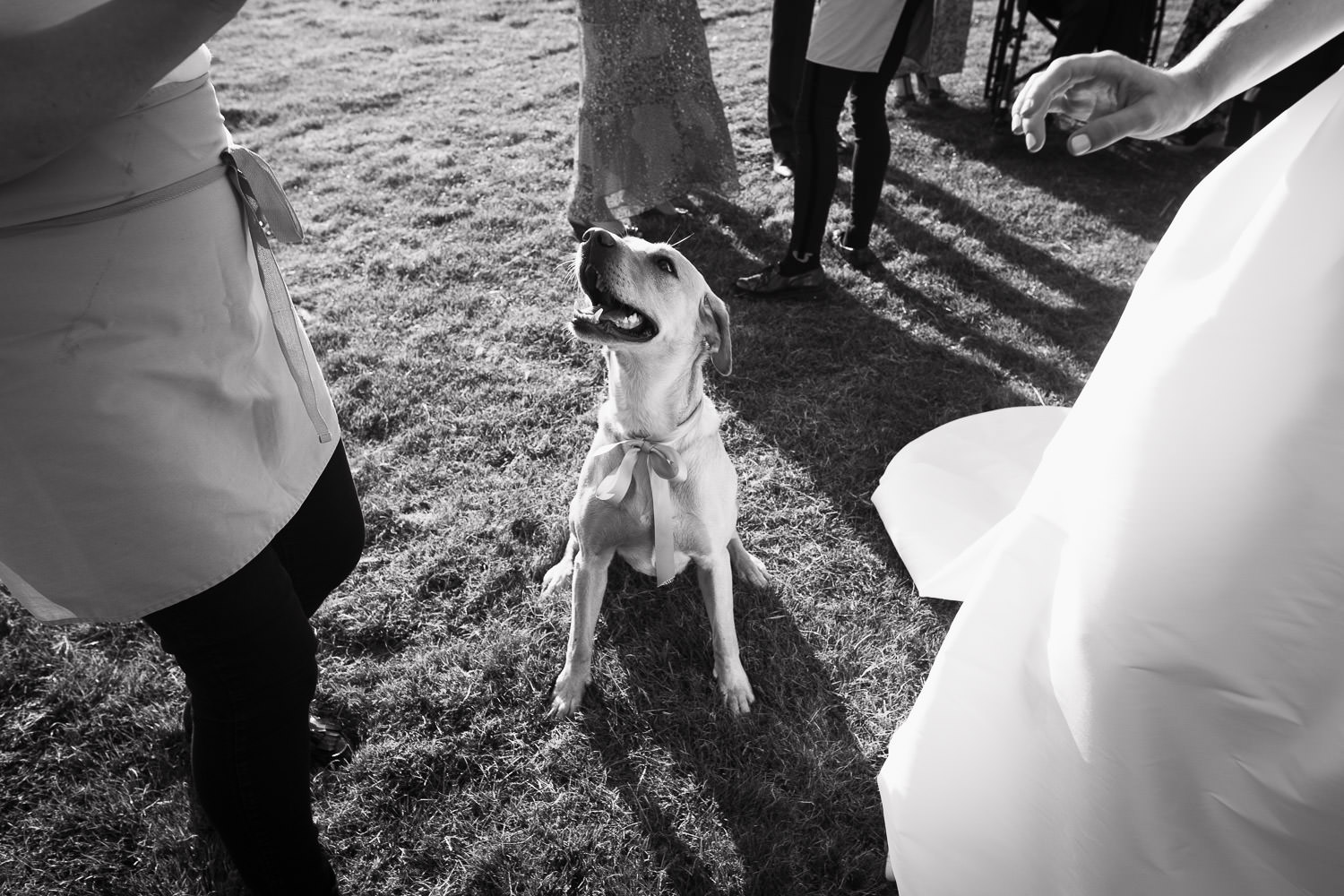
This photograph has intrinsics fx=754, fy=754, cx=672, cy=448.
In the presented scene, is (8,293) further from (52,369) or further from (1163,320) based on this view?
(1163,320)

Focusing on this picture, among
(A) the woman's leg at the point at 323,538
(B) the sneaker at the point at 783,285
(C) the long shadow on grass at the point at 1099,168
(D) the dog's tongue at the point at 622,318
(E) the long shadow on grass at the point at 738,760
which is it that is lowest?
(E) the long shadow on grass at the point at 738,760

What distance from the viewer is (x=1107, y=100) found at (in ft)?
5.37

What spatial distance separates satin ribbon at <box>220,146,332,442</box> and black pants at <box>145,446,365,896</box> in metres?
0.35

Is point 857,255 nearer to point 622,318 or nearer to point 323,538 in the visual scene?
point 622,318

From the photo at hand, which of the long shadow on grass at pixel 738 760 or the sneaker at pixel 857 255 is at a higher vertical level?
the sneaker at pixel 857 255

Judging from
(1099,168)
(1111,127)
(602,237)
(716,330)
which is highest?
(1111,127)

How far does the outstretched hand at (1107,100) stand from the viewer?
156cm

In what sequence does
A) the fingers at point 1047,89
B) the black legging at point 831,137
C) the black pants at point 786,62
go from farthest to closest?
the black pants at point 786,62 → the black legging at point 831,137 → the fingers at point 1047,89

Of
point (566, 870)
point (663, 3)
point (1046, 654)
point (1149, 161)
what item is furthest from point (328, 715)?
point (1149, 161)

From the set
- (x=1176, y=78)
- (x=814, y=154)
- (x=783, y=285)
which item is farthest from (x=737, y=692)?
(x=814, y=154)

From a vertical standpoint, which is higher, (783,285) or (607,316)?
(607,316)

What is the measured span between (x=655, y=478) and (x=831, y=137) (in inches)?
109

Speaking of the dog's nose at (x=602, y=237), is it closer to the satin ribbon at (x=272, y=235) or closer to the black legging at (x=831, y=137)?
the satin ribbon at (x=272, y=235)

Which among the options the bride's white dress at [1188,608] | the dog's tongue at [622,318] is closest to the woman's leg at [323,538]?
the dog's tongue at [622,318]
